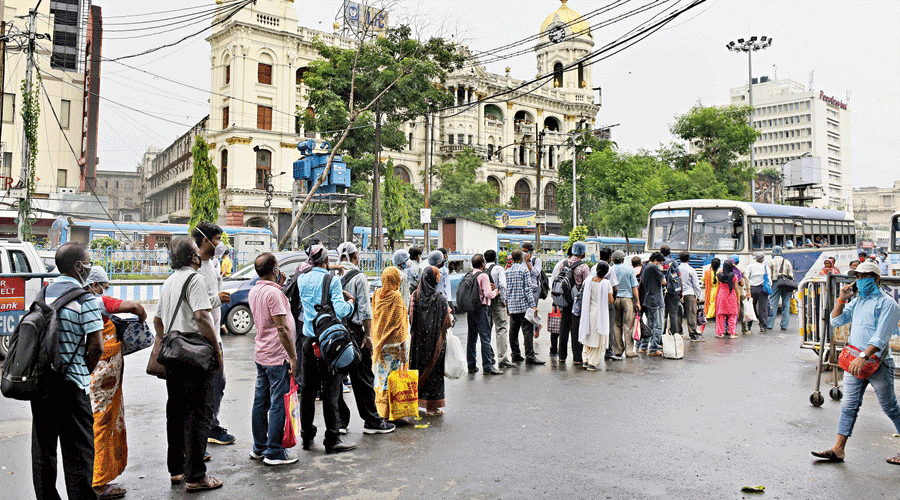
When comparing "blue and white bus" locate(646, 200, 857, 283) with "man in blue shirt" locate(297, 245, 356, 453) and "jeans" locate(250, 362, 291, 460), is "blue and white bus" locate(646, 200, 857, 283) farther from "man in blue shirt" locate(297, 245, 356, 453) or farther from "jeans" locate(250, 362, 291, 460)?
"jeans" locate(250, 362, 291, 460)

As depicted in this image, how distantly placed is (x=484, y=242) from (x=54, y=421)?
2410 cm

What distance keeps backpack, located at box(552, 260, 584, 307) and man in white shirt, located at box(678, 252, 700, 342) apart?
3520 millimetres

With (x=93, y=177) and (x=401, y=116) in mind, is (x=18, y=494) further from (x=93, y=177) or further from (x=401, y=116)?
(x=93, y=177)

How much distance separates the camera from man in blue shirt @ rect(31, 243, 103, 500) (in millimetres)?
4008

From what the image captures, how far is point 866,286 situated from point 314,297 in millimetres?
4769

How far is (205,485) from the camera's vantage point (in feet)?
15.7

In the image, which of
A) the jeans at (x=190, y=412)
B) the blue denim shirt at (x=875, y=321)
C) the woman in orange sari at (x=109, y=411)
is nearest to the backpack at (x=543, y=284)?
the blue denim shirt at (x=875, y=321)

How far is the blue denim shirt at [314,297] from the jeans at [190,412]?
1.07 metres

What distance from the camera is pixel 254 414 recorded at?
5512mm

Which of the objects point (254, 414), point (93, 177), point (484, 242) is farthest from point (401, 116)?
point (254, 414)

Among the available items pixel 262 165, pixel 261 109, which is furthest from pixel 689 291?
pixel 261 109

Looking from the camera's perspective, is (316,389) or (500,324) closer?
(316,389)

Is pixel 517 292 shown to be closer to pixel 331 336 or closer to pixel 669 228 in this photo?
pixel 331 336

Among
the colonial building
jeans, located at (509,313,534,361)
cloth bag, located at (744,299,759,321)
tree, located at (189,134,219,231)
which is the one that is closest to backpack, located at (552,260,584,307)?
jeans, located at (509,313,534,361)
